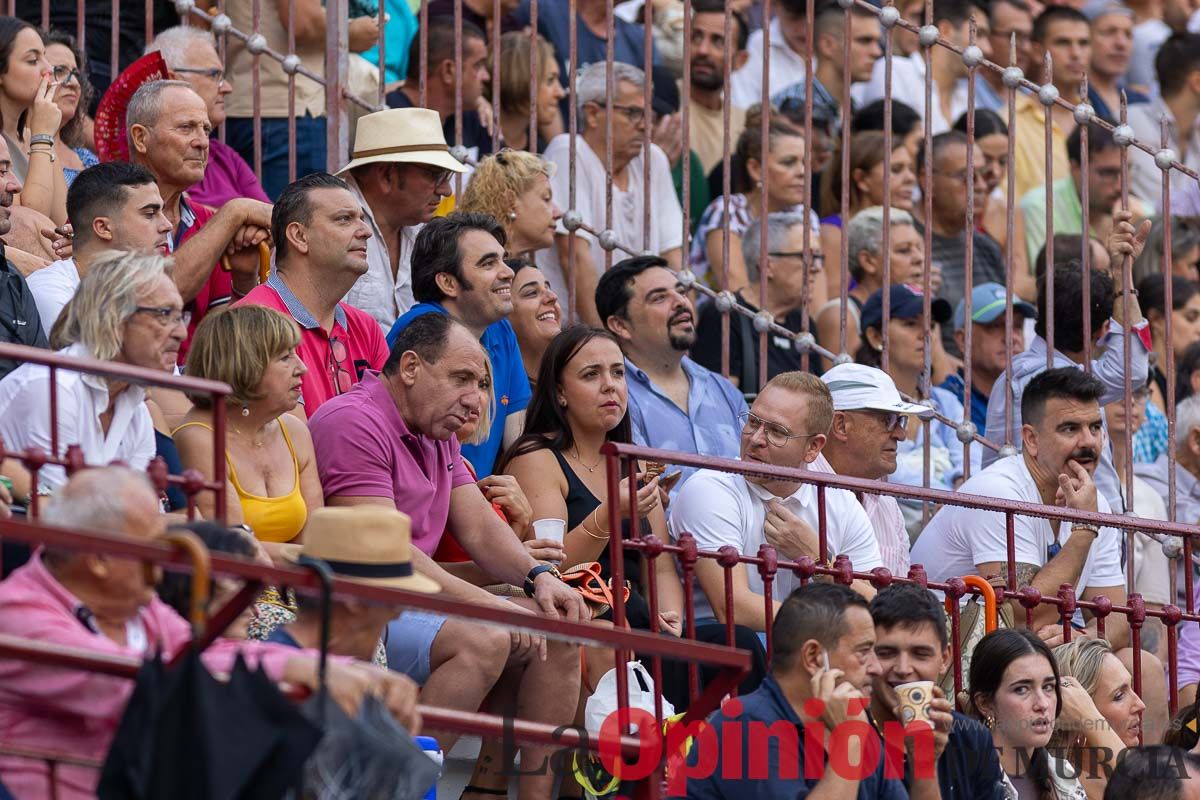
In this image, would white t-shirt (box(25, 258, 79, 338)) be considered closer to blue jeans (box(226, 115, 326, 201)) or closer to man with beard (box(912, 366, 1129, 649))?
blue jeans (box(226, 115, 326, 201))

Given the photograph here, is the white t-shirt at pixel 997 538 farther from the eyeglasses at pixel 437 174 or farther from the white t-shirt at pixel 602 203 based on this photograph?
the eyeglasses at pixel 437 174

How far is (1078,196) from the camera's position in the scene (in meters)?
13.7

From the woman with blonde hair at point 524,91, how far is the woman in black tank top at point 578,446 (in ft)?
6.93

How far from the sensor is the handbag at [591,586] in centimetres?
781

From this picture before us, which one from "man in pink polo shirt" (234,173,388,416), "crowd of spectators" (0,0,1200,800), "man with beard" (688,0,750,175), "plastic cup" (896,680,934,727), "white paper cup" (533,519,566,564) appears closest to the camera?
"crowd of spectators" (0,0,1200,800)

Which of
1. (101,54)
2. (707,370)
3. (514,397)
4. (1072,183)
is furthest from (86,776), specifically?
(1072,183)

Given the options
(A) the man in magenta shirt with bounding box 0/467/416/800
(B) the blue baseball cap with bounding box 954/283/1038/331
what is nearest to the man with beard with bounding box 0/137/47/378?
(A) the man in magenta shirt with bounding box 0/467/416/800

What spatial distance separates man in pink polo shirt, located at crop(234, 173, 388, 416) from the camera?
27.5 feet

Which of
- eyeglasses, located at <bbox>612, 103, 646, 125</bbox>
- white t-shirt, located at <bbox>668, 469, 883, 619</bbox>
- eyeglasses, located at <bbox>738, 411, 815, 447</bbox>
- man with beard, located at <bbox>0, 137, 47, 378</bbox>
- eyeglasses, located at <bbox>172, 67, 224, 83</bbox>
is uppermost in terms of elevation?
eyeglasses, located at <bbox>172, 67, 224, 83</bbox>

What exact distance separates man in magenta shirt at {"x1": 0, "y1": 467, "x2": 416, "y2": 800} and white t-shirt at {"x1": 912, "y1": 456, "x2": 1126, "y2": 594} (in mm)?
3809

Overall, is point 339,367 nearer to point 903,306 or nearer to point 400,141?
point 400,141

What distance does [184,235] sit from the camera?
9.12 m

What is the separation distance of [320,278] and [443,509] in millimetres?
1057

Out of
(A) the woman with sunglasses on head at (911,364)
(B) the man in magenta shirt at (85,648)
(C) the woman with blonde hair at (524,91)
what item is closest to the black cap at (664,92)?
(C) the woman with blonde hair at (524,91)
